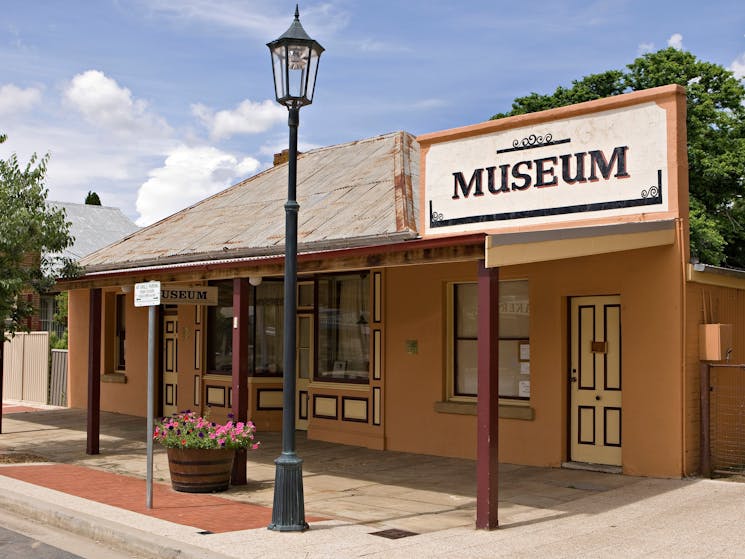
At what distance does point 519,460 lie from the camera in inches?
456

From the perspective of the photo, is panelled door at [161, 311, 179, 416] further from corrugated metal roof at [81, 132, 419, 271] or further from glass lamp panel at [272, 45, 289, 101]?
glass lamp panel at [272, 45, 289, 101]

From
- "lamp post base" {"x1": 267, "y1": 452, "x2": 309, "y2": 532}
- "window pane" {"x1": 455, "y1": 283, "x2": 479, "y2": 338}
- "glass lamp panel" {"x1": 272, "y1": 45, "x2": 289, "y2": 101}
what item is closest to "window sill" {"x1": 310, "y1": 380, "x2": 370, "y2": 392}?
"window pane" {"x1": 455, "y1": 283, "x2": 479, "y2": 338}

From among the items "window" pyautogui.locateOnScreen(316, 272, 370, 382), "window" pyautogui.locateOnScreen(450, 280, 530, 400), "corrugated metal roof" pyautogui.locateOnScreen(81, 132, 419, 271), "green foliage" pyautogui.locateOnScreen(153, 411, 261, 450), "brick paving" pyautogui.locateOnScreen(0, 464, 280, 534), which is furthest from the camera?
"window" pyautogui.locateOnScreen(316, 272, 370, 382)

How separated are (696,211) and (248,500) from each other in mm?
20988

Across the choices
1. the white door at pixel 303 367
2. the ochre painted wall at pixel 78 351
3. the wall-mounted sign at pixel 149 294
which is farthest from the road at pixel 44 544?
the ochre painted wall at pixel 78 351

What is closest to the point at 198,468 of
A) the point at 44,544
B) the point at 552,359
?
the point at 44,544

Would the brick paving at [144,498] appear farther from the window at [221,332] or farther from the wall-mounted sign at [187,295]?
the window at [221,332]

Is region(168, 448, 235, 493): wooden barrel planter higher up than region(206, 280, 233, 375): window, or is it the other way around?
region(206, 280, 233, 375): window

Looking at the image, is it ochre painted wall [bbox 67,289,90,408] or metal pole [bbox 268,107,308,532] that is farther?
ochre painted wall [bbox 67,289,90,408]

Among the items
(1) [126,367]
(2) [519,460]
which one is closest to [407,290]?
(2) [519,460]

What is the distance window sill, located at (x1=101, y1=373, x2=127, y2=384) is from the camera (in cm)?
1894

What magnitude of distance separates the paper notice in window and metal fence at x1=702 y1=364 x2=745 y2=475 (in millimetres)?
2376

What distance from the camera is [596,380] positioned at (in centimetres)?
1109

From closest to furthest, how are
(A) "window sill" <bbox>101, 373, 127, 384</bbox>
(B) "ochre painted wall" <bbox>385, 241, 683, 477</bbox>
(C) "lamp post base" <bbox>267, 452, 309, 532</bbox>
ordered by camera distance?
(C) "lamp post base" <bbox>267, 452, 309, 532</bbox>
(B) "ochre painted wall" <bbox>385, 241, 683, 477</bbox>
(A) "window sill" <bbox>101, 373, 127, 384</bbox>
